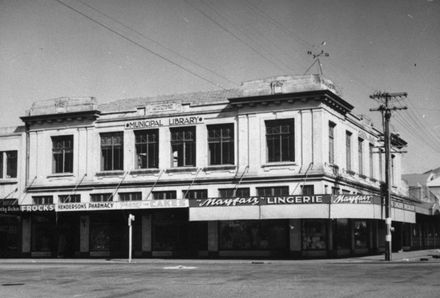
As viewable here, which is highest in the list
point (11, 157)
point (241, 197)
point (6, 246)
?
point (11, 157)

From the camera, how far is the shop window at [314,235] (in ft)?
127

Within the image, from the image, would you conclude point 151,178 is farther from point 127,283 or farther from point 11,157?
point 127,283

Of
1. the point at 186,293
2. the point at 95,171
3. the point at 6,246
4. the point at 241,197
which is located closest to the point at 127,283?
the point at 186,293

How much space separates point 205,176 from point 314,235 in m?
8.37

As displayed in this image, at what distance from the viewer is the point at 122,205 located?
4059cm

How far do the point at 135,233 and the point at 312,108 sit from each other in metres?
15.0

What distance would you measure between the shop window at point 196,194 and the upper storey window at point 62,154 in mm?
9753

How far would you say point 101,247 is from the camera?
44.6m

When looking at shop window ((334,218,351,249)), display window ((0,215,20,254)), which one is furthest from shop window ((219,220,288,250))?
display window ((0,215,20,254))

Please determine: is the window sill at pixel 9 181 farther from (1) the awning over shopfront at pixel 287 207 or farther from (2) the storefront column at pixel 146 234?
(1) the awning over shopfront at pixel 287 207

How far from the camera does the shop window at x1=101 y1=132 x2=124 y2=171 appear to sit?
45.2 m

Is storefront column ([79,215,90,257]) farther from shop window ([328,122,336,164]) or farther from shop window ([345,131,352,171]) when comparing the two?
shop window ([345,131,352,171])

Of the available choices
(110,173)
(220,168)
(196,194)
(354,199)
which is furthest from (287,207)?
(110,173)

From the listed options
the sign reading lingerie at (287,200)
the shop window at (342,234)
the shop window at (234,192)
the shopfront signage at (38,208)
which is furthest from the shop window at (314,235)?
the shopfront signage at (38,208)
